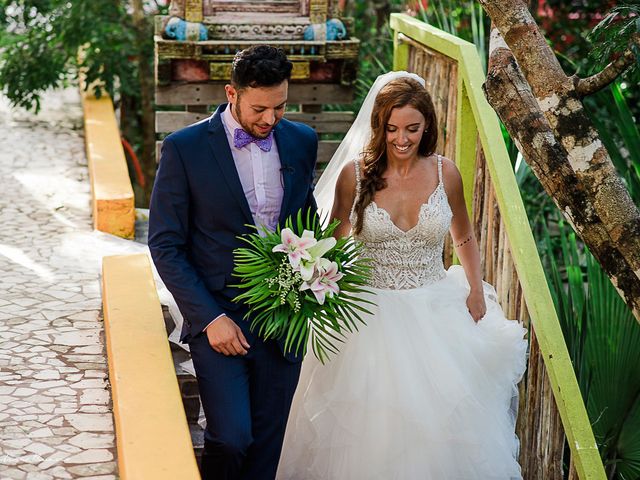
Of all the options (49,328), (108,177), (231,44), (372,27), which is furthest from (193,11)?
(372,27)

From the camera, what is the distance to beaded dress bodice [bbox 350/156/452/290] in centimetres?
467

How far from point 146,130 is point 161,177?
6.11 m

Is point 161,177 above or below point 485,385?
above

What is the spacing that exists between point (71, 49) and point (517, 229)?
5.70 m

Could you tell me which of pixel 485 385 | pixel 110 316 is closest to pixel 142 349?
pixel 110 316

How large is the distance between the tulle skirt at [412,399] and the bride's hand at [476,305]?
0.03 m

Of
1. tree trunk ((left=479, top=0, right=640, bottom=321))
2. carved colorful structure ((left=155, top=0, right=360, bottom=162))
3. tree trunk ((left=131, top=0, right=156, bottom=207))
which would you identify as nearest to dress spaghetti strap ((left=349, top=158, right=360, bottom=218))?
tree trunk ((left=479, top=0, right=640, bottom=321))

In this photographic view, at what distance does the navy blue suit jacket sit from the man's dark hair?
28 centimetres

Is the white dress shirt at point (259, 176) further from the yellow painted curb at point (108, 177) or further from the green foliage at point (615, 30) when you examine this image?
the yellow painted curb at point (108, 177)

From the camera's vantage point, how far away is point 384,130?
4648mm

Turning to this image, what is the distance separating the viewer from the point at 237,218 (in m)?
4.04

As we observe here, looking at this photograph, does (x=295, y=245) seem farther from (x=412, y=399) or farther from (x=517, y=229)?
(x=517, y=229)

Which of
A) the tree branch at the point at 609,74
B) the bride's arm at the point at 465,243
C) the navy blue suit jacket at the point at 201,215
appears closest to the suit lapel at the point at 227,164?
the navy blue suit jacket at the point at 201,215

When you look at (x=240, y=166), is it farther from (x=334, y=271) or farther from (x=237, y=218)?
(x=334, y=271)
